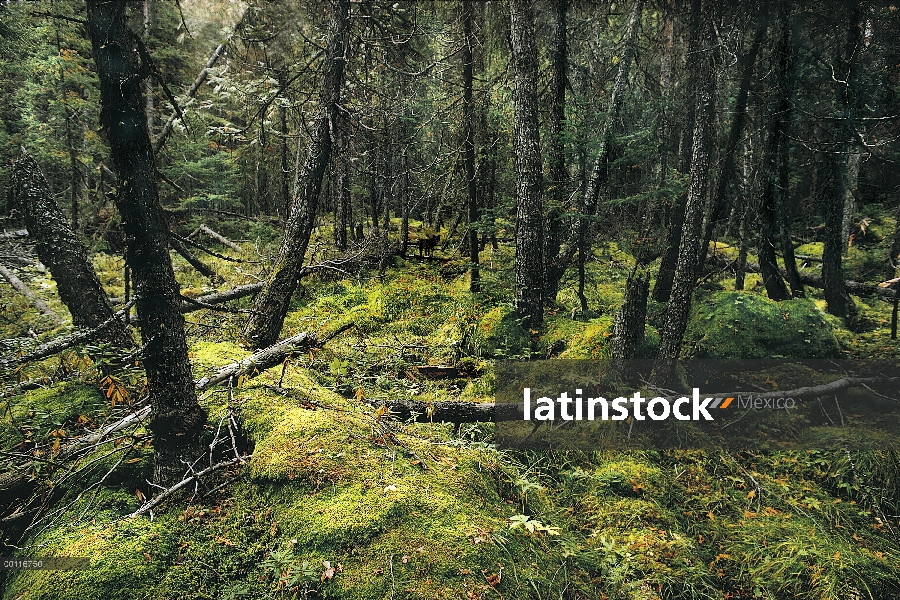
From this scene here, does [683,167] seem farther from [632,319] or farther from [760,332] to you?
[632,319]

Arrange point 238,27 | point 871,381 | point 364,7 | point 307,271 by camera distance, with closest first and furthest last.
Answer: point 871,381 → point 307,271 → point 364,7 → point 238,27

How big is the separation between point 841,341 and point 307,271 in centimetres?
1053

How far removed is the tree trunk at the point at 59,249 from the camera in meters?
4.70

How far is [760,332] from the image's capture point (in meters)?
7.54

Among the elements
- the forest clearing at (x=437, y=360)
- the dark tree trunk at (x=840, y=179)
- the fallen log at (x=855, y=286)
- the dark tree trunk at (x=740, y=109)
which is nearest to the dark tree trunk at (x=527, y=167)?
the forest clearing at (x=437, y=360)

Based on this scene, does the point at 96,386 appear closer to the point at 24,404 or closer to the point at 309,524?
the point at 24,404

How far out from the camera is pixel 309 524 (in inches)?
122

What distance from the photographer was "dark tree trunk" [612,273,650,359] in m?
6.52

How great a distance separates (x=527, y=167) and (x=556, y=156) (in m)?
1.83

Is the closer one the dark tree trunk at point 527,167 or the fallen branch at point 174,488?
the fallen branch at point 174,488

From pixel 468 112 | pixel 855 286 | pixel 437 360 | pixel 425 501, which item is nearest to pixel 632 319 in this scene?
pixel 437 360

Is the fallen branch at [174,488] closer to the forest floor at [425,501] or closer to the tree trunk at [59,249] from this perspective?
the forest floor at [425,501]

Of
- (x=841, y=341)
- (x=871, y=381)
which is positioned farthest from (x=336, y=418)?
(x=841, y=341)

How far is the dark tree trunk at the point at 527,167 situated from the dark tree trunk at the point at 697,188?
2.60 m
